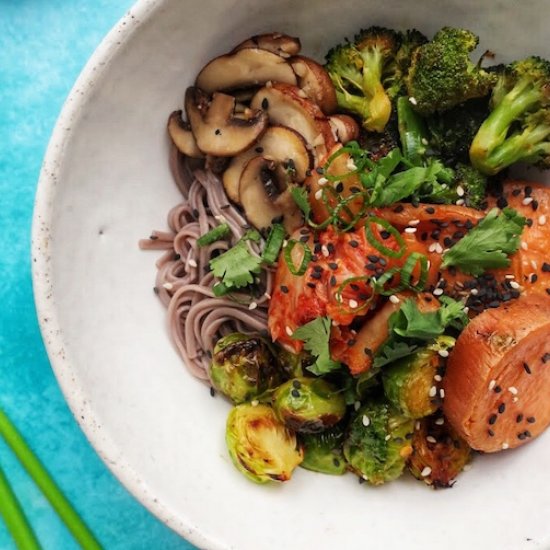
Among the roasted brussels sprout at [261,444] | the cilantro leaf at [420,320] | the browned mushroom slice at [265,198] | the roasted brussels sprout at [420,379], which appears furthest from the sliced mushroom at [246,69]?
the roasted brussels sprout at [261,444]

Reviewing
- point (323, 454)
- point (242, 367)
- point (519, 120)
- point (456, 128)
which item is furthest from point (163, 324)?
point (519, 120)

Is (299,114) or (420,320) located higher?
(299,114)

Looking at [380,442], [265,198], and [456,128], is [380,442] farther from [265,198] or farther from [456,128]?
[456,128]

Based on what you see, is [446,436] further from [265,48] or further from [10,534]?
[10,534]

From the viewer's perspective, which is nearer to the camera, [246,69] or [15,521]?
[246,69]

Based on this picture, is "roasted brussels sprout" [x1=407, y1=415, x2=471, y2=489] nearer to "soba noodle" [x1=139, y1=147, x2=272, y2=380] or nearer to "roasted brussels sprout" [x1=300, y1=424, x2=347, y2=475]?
"roasted brussels sprout" [x1=300, y1=424, x2=347, y2=475]

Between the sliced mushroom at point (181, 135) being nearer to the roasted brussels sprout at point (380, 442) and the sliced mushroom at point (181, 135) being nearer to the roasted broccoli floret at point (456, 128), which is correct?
the roasted broccoli floret at point (456, 128)

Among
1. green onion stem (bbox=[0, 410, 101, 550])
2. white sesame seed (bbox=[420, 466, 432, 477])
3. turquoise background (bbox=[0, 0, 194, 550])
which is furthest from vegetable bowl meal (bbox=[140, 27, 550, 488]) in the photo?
green onion stem (bbox=[0, 410, 101, 550])
